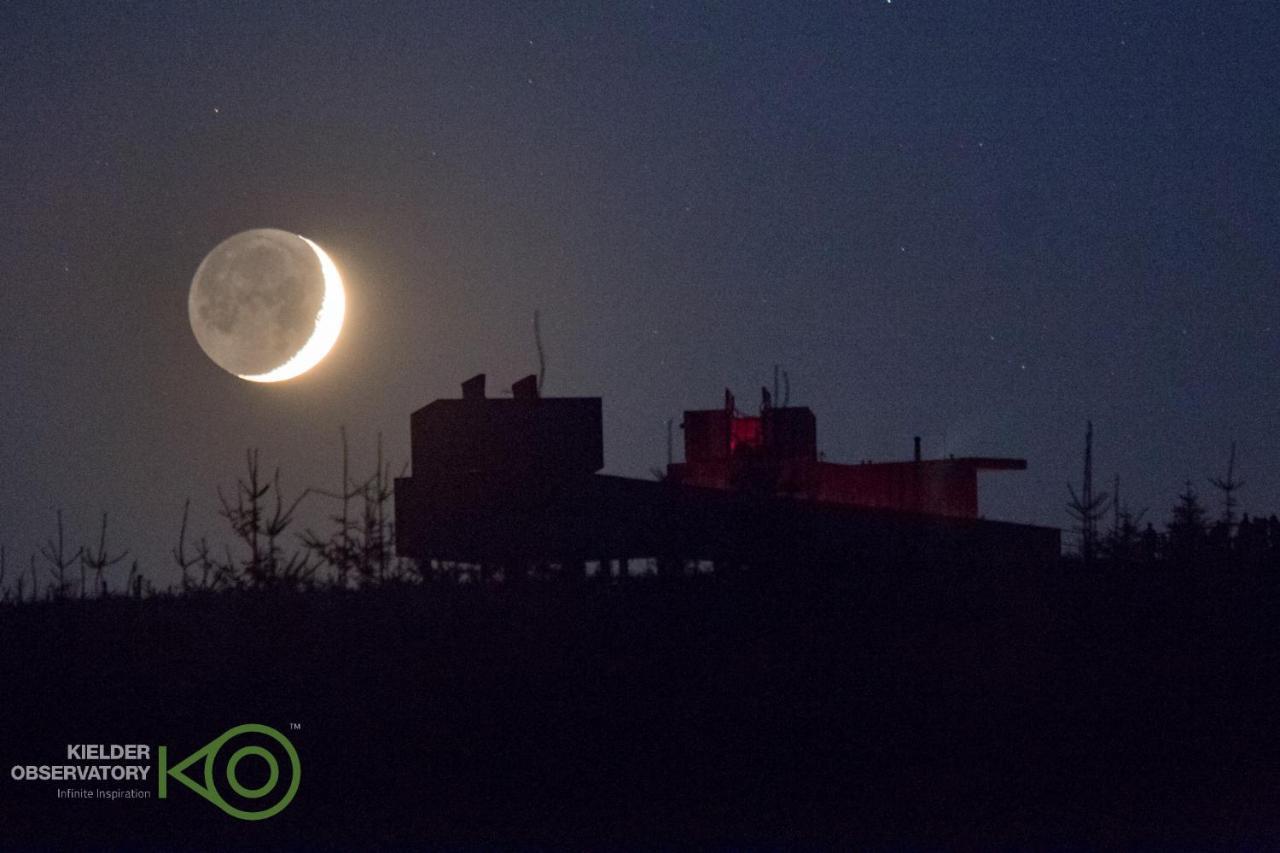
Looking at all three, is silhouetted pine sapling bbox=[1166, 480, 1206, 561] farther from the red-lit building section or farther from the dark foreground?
the red-lit building section

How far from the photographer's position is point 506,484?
102 ft

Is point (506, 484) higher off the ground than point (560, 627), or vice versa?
point (506, 484)

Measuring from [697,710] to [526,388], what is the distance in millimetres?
20362

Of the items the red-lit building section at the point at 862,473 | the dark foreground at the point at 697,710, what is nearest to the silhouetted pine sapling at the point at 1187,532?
the dark foreground at the point at 697,710

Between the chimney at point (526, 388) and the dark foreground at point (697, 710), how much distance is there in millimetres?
16117

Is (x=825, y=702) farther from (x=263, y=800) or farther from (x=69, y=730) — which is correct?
(x=69, y=730)

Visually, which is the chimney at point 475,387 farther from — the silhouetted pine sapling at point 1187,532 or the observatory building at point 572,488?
the silhouetted pine sapling at point 1187,532

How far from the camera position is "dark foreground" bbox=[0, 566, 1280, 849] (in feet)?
37.8

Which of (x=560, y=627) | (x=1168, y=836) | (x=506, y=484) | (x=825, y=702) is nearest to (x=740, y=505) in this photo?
(x=560, y=627)

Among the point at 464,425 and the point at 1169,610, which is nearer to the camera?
the point at 1169,610

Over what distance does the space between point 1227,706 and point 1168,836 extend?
123 inches

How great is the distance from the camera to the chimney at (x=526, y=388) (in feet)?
108

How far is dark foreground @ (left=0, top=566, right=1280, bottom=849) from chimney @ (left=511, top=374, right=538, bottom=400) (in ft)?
52.9

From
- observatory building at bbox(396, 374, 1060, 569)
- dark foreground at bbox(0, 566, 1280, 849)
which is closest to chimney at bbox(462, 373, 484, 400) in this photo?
observatory building at bbox(396, 374, 1060, 569)
